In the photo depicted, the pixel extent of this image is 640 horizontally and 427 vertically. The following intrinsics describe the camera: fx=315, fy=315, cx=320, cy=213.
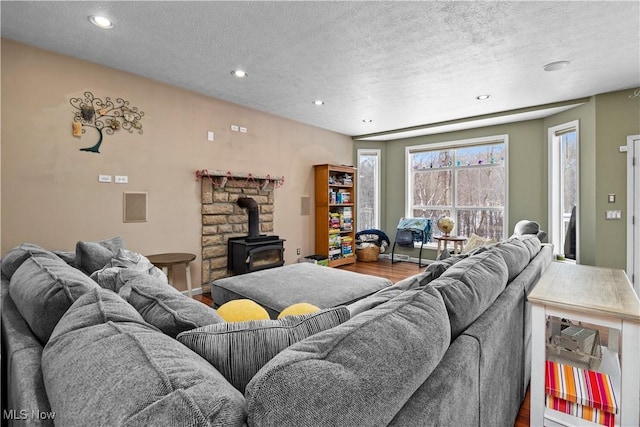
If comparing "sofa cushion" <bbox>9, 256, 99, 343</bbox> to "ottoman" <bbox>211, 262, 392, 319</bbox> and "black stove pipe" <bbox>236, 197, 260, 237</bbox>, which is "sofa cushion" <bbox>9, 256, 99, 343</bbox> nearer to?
"ottoman" <bbox>211, 262, 392, 319</bbox>

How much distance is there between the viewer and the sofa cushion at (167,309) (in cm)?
96

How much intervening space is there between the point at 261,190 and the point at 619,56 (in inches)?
173

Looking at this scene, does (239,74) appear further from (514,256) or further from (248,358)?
(248,358)

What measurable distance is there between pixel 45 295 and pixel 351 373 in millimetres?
1137

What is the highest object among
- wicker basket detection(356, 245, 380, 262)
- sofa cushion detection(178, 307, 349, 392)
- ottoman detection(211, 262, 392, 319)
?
sofa cushion detection(178, 307, 349, 392)

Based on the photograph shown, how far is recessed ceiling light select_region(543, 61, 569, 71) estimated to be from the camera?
3178 mm

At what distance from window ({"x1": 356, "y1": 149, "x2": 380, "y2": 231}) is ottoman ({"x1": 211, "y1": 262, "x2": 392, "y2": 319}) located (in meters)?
3.91

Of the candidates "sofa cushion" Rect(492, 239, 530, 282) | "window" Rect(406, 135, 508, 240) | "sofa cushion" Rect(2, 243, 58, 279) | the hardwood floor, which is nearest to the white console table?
"sofa cushion" Rect(492, 239, 530, 282)

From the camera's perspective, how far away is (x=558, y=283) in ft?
5.87

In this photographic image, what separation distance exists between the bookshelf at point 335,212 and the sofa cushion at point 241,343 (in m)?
4.79

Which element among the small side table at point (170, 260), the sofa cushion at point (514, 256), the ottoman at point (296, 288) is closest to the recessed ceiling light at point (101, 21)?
the small side table at point (170, 260)

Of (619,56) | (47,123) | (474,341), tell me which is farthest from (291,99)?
(474,341)

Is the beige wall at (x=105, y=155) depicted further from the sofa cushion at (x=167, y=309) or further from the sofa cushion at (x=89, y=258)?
the sofa cushion at (x=167, y=309)

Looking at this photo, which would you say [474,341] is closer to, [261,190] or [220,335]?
[220,335]
